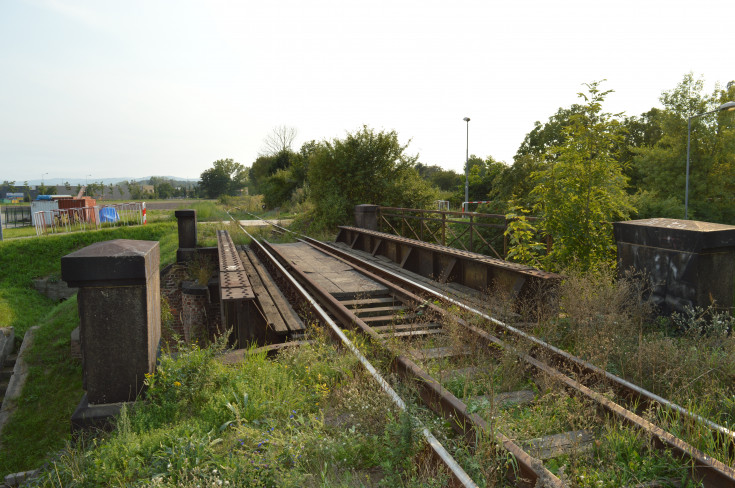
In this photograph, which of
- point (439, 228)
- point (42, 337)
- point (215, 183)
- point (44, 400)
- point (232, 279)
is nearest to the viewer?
point (232, 279)

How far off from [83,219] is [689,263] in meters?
31.1

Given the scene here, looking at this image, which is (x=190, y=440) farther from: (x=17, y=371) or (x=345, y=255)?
(x=17, y=371)

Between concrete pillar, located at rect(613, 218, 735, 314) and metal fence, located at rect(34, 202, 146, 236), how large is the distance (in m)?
27.7

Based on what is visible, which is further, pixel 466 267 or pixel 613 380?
pixel 466 267

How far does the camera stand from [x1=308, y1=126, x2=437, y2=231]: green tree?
19.5 m

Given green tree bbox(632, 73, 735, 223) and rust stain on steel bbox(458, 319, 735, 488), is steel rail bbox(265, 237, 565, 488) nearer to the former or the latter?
rust stain on steel bbox(458, 319, 735, 488)

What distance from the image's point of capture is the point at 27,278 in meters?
20.7

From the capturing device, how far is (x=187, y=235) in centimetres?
1444

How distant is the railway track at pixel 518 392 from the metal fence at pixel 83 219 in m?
25.4

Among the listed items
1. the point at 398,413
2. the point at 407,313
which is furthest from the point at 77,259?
the point at 407,313

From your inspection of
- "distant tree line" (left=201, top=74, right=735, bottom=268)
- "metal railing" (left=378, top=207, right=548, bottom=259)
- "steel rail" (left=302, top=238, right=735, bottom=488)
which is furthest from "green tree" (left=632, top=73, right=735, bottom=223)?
"steel rail" (left=302, top=238, right=735, bottom=488)

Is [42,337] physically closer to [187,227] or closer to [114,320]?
[187,227]

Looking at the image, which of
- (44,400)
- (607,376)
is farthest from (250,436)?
(44,400)

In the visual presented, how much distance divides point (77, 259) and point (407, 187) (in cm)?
1646
